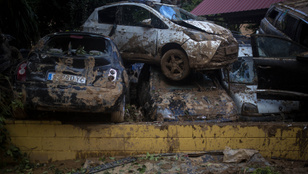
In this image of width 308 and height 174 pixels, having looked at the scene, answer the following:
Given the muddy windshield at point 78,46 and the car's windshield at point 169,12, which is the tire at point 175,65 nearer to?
the car's windshield at point 169,12

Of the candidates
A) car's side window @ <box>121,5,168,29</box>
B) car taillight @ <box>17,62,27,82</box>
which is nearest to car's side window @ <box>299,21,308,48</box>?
car's side window @ <box>121,5,168,29</box>

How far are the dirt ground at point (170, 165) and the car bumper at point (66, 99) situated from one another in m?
0.89

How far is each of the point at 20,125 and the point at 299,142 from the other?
4841mm

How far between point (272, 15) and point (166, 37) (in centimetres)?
338

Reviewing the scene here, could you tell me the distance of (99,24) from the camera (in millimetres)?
7477

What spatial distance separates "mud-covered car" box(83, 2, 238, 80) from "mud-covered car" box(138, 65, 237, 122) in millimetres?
311

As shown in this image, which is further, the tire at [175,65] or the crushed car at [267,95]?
the tire at [175,65]

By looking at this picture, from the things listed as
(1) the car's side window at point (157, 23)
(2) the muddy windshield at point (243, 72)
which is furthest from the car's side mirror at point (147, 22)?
(2) the muddy windshield at point (243, 72)

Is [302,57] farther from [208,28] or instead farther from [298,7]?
[298,7]

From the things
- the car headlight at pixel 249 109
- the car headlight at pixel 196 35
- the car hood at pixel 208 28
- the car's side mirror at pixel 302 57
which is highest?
the car hood at pixel 208 28

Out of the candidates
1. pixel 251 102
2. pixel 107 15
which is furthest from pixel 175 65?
pixel 107 15

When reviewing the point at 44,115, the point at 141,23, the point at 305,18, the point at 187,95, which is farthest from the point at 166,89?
the point at 305,18

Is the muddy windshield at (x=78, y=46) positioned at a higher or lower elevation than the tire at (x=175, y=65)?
higher

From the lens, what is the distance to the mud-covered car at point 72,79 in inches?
172
